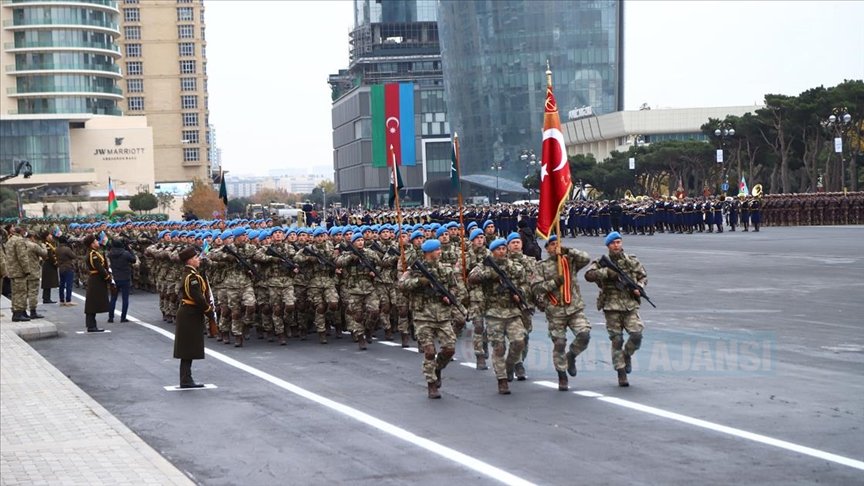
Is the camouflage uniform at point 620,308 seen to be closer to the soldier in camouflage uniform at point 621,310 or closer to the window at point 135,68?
the soldier in camouflage uniform at point 621,310

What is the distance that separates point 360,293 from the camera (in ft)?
62.5

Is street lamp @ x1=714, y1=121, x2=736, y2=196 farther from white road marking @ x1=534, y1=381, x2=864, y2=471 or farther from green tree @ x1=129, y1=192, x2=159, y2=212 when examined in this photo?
white road marking @ x1=534, y1=381, x2=864, y2=471

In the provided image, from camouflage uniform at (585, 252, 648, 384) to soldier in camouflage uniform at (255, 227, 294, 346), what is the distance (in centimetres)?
710

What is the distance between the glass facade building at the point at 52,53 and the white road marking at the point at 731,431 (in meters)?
117

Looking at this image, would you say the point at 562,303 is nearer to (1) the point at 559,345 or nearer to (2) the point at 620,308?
(1) the point at 559,345

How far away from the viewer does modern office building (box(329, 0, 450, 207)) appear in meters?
166

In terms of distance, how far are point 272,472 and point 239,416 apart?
3040 mm

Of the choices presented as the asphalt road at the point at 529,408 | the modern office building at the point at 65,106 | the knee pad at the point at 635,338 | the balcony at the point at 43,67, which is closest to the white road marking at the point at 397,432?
the asphalt road at the point at 529,408

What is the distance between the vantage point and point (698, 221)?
58.0m

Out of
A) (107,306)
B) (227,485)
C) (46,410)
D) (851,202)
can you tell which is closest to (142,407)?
(46,410)

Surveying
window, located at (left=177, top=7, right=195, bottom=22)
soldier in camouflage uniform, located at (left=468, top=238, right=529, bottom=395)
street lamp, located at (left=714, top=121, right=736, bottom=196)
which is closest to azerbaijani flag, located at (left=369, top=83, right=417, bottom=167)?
window, located at (left=177, top=7, right=195, bottom=22)

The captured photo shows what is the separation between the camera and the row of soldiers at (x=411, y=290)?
14.1 metres

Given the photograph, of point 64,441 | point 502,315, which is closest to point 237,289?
point 502,315

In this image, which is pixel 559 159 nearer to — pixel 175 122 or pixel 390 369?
pixel 390 369
